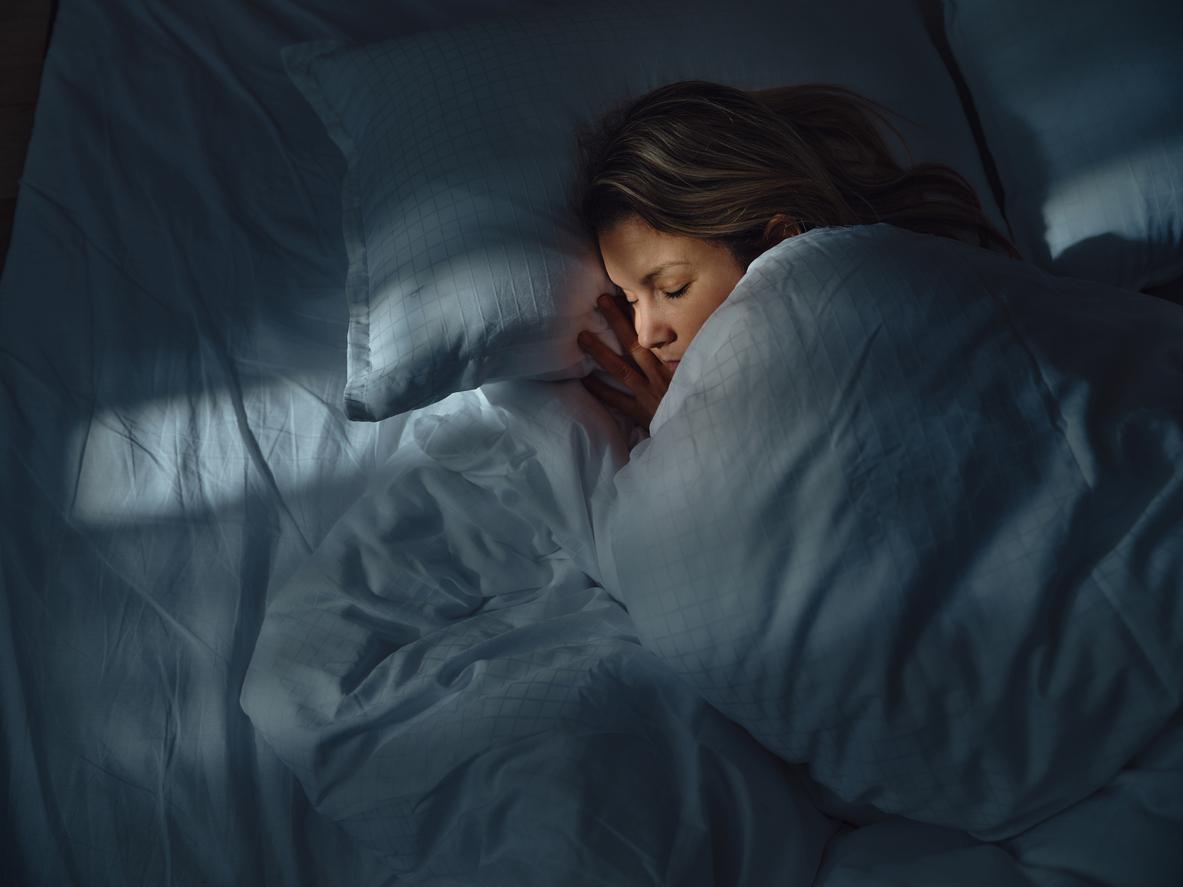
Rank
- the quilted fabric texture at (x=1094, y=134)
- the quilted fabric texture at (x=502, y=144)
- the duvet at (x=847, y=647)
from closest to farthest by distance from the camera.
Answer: the duvet at (x=847, y=647)
the quilted fabric texture at (x=502, y=144)
the quilted fabric texture at (x=1094, y=134)

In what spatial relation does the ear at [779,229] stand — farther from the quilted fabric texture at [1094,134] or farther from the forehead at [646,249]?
the quilted fabric texture at [1094,134]

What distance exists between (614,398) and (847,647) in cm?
43

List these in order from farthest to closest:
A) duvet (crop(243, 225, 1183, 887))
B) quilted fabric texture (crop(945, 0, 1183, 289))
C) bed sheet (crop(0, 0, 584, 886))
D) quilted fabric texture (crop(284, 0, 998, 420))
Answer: quilted fabric texture (crop(945, 0, 1183, 289)), quilted fabric texture (crop(284, 0, 998, 420)), bed sheet (crop(0, 0, 584, 886)), duvet (crop(243, 225, 1183, 887))

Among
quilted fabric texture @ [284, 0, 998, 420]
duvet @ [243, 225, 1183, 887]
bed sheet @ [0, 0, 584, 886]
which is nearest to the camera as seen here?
duvet @ [243, 225, 1183, 887]

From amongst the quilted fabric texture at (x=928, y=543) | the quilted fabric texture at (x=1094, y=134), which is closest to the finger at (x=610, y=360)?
the quilted fabric texture at (x=928, y=543)

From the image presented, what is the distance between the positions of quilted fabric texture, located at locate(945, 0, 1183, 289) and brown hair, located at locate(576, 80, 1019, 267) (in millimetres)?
217

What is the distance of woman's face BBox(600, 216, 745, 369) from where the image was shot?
98cm

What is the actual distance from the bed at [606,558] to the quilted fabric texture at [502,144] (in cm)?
1

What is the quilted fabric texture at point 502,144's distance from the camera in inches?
37.7

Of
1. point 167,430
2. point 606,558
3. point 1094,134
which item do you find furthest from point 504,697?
point 1094,134

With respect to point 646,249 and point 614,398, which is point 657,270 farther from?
point 614,398

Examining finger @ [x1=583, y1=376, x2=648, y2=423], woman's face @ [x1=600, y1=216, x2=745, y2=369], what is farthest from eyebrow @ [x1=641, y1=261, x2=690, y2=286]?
finger @ [x1=583, y1=376, x2=648, y2=423]

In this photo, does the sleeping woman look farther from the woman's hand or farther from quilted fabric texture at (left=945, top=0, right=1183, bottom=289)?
quilted fabric texture at (left=945, top=0, right=1183, bottom=289)

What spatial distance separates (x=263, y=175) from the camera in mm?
1223
